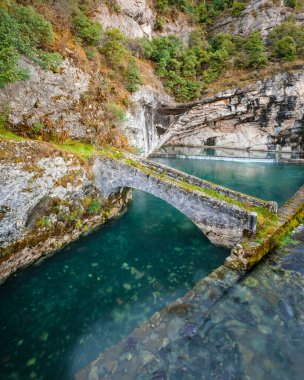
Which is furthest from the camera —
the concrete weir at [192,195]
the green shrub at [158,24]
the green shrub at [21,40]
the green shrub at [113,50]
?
the green shrub at [158,24]

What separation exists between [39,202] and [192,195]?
5820mm

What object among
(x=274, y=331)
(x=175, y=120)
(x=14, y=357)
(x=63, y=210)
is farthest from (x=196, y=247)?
(x=175, y=120)

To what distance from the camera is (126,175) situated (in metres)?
9.65

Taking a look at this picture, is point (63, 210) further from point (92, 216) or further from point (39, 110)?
point (39, 110)

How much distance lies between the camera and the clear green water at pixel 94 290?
505cm

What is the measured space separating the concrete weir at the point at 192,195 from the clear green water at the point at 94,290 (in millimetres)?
1240

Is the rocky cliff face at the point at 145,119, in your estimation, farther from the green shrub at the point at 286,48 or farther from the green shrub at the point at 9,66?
the green shrub at the point at 286,48

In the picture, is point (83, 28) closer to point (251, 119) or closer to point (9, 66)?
point (9, 66)

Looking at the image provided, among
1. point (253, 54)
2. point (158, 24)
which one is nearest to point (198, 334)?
point (253, 54)

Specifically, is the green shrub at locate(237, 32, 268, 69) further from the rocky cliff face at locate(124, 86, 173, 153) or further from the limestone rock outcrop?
the limestone rock outcrop

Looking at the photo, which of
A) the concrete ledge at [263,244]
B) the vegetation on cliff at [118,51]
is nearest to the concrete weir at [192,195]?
the concrete ledge at [263,244]

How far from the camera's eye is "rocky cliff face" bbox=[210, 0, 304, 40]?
26.1 m

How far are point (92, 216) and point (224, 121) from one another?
24384 mm

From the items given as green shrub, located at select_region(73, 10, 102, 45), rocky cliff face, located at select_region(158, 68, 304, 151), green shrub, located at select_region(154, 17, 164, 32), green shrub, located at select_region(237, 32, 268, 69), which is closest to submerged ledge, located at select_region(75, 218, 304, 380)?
green shrub, located at select_region(73, 10, 102, 45)
